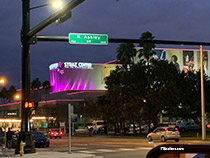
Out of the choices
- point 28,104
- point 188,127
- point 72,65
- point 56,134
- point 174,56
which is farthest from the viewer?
point 174,56

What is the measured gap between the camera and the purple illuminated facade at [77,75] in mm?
118312

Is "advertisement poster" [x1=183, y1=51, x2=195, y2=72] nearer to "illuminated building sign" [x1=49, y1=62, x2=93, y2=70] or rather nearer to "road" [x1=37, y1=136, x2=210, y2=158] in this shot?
"illuminated building sign" [x1=49, y1=62, x2=93, y2=70]

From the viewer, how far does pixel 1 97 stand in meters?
186

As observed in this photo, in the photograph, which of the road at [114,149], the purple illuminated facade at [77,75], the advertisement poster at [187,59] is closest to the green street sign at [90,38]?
the road at [114,149]

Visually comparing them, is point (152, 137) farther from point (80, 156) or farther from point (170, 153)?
point (170, 153)

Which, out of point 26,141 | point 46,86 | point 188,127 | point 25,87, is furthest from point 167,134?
point 46,86

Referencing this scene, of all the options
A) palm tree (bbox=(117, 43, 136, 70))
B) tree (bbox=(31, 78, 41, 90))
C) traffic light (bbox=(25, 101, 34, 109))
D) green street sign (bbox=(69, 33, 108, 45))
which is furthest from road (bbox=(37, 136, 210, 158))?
tree (bbox=(31, 78, 41, 90))

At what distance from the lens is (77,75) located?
11856 centimetres

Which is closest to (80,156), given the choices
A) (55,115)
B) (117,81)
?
(117,81)

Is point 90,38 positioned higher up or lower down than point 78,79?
lower down

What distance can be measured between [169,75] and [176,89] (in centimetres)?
228

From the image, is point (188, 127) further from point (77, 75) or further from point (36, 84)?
point (36, 84)

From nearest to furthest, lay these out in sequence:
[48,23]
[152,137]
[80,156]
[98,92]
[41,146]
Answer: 1. [48,23]
2. [80,156]
3. [41,146]
4. [152,137]
5. [98,92]

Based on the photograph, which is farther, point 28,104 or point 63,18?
point 28,104
